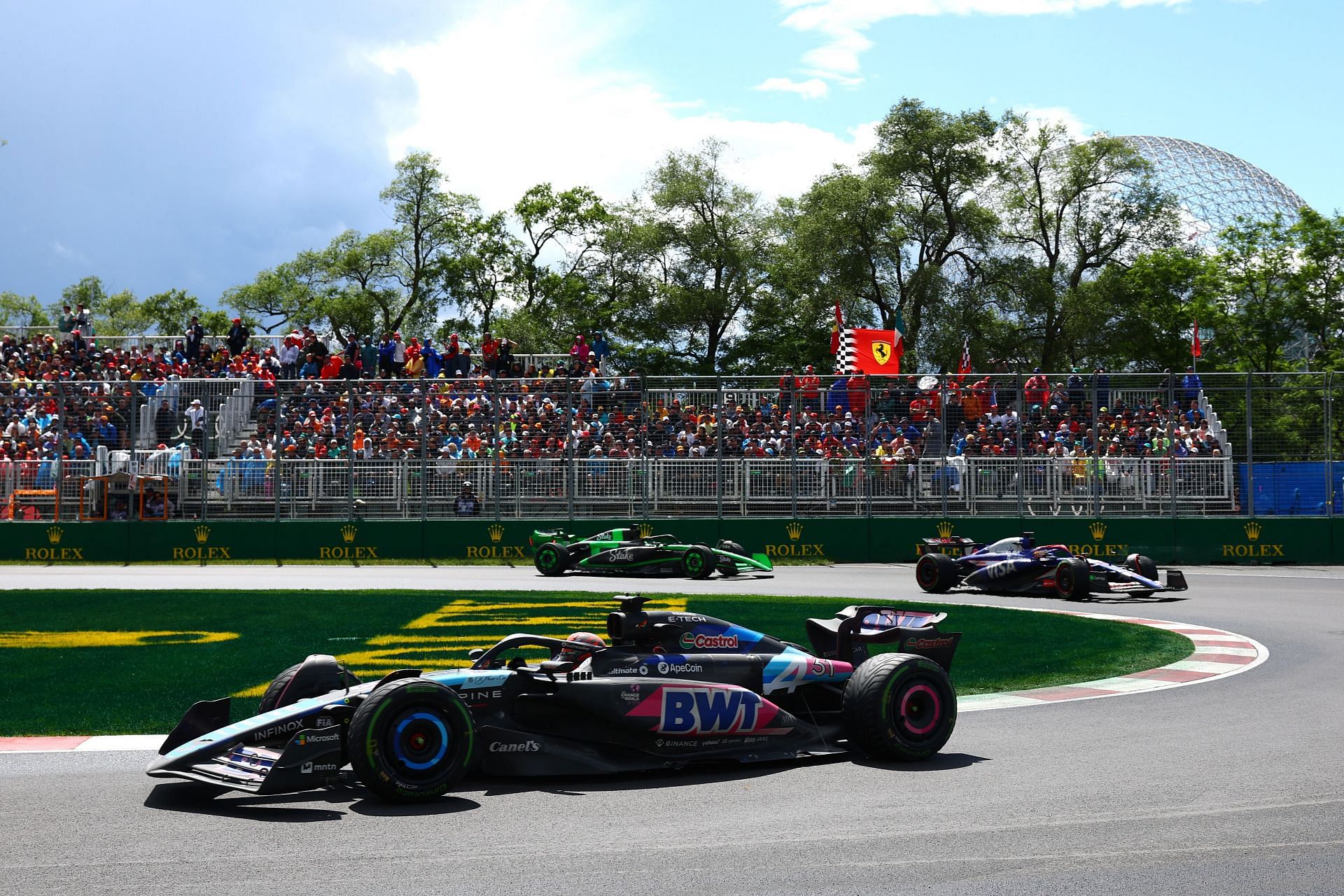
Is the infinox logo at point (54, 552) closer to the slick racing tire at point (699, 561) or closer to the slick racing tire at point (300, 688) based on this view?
the slick racing tire at point (699, 561)

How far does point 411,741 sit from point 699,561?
650 inches

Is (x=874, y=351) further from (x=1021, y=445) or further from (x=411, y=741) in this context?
(x=411, y=741)

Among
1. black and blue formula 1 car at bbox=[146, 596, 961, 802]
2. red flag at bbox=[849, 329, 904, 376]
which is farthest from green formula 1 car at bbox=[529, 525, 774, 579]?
red flag at bbox=[849, 329, 904, 376]

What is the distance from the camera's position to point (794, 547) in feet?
91.0

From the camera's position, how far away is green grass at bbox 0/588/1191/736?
10492 mm

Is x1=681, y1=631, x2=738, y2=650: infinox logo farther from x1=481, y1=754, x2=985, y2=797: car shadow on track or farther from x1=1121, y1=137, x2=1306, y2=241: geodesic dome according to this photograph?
x1=1121, y1=137, x2=1306, y2=241: geodesic dome

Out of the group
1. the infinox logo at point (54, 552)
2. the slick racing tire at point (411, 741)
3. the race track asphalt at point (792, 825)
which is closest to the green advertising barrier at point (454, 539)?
the infinox logo at point (54, 552)

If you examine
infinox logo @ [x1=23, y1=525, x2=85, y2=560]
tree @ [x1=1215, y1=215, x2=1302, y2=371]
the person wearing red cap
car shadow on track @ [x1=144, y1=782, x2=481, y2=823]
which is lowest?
car shadow on track @ [x1=144, y1=782, x2=481, y2=823]

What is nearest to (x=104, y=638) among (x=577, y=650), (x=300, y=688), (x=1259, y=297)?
(x=300, y=688)

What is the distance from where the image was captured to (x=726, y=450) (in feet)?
92.2

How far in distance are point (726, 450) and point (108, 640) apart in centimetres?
1588

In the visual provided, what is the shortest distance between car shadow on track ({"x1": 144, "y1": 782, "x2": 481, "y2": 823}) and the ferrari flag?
107ft

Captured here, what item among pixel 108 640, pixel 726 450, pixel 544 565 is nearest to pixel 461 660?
pixel 108 640

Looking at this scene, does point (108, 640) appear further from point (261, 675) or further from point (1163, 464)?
point (1163, 464)
